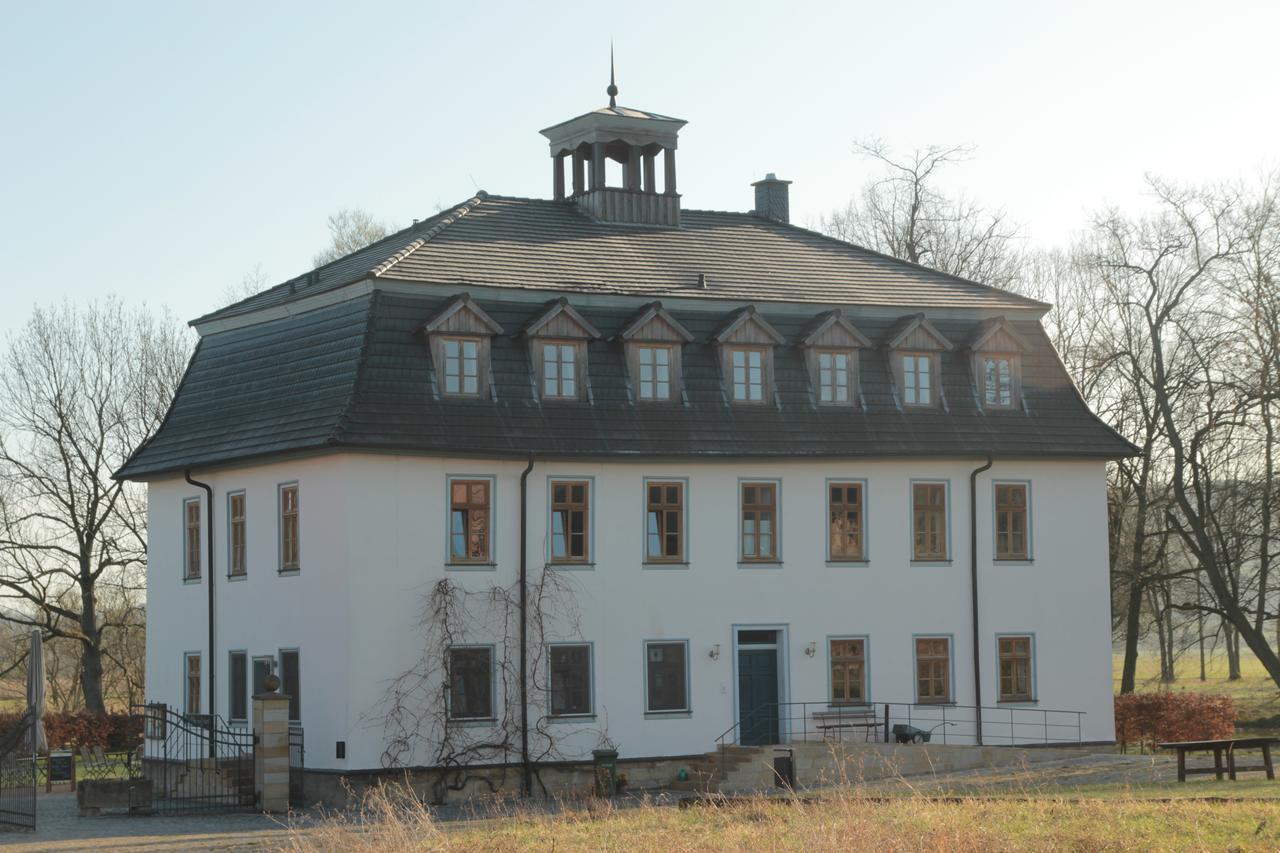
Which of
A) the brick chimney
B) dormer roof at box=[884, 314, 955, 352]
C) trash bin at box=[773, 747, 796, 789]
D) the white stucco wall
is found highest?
the brick chimney

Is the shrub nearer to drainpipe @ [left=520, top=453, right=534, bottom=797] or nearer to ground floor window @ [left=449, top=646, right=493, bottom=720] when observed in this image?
drainpipe @ [left=520, top=453, right=534, bottom=797]

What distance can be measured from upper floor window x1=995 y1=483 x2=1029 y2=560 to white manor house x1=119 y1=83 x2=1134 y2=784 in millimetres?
63

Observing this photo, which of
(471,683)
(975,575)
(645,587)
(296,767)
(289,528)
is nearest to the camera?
(296,767)

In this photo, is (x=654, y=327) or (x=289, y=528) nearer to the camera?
(x=289, y=528)

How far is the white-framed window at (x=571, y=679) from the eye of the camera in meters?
30.9

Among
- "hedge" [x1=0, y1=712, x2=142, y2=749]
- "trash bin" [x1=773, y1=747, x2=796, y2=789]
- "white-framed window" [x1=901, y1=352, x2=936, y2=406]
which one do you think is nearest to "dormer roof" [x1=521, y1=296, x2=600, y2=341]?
"white-framed window" [x1=901, y1=352, x2=936, y2=406]

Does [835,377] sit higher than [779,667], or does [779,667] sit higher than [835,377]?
[835,377]

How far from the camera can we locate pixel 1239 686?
5731 centimetres

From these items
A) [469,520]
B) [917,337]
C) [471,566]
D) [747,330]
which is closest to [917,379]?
[917,337]

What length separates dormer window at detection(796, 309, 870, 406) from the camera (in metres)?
33.5

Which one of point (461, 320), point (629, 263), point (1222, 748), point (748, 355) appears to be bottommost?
point (1222, 748)

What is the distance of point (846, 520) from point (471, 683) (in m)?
7.56

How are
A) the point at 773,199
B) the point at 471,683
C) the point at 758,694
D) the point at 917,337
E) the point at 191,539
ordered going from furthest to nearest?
the point at 773,199
the point at 191,539
the point at 917,337
the point at 758,694
the point at 471,683

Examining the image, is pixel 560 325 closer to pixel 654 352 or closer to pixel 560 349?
pixel 560 349
